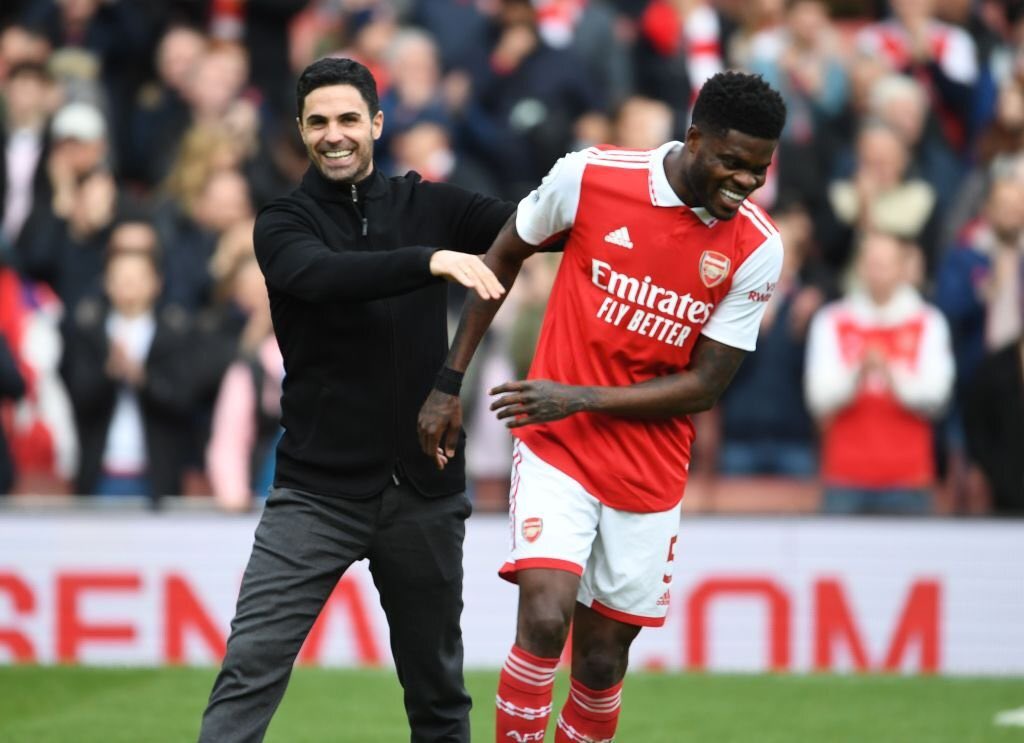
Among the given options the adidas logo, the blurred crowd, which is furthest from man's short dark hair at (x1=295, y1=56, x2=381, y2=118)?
the blurred crowd

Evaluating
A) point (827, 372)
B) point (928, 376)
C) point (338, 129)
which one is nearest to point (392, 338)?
point (338, 129)

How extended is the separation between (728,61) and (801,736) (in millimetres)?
6717

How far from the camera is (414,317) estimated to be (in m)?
6.24

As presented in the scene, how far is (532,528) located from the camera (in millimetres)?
6293

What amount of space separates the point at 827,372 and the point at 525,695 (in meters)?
5.41

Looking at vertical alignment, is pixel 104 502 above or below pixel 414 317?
below

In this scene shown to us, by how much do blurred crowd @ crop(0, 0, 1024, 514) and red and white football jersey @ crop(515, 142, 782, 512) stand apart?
14.2 feet

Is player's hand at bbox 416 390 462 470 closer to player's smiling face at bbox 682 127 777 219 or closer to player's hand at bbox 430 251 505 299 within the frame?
player's hand at bbox 430 251 505 299

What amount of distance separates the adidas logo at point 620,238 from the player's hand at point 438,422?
781mm

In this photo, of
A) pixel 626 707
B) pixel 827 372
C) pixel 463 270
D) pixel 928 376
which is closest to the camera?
pixel 463 270

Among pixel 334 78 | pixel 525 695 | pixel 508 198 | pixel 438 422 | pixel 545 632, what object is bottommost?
pixel 525 695

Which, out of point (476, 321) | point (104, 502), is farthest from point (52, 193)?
point (476, 321)

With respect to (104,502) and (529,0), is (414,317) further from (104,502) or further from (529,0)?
(529,0)

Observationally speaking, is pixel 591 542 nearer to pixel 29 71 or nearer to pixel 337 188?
pixel 337 188
